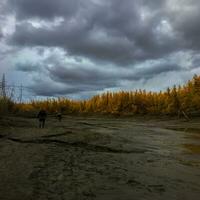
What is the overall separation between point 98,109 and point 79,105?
2073cm

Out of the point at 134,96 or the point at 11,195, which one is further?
the point at 134,96

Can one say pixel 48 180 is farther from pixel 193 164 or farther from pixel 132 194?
pixel 193 164

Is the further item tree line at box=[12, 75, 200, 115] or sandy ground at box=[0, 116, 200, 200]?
tree line at box=[12, 75, 200, 115]

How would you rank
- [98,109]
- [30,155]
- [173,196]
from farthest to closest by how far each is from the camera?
1. [98,109]
2. [30,155]
3. [173,196]

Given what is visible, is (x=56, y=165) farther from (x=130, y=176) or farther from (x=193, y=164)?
(x=193, y=164)

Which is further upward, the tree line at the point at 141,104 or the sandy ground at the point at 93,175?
the tree line at the point at 141,104

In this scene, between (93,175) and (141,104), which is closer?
(93,175)

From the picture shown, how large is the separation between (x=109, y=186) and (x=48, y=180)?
2067mm

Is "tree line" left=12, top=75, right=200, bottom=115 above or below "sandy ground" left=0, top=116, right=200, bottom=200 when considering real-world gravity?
above

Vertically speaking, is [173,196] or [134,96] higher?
[134,96]

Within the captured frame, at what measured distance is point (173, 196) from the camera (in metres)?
10.5

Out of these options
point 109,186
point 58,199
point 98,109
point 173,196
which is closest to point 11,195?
point 58,199

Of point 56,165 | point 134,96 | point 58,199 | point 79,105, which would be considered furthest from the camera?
point 79,105

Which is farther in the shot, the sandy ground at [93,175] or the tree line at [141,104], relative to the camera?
the tree line at [141,104]
